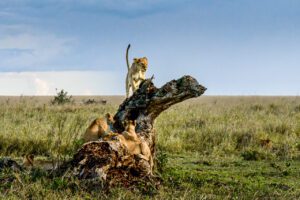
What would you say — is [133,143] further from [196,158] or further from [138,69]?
[138,69]

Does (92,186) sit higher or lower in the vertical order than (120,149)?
lower

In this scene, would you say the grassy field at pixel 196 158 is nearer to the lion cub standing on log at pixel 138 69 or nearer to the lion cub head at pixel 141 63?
the lion cub standing on log at pixel 138 69

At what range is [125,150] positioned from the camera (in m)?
6.66

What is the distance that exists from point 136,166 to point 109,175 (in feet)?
1.30

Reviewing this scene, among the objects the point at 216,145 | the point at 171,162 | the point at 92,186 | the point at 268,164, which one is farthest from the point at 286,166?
the point at 92,186

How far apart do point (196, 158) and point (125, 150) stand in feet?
13.3

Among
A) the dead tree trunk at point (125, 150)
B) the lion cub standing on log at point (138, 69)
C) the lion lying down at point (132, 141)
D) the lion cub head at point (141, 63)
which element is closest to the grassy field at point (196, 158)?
the dead tree trunk at point (125, 150)

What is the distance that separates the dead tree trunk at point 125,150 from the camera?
647 centimetres

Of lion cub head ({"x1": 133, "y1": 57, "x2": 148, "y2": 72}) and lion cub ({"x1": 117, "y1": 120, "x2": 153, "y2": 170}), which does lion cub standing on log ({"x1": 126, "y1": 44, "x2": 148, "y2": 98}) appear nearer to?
lion cub head ({"x1": 133, "y1": 57, "x2": 148, "y2": 72})

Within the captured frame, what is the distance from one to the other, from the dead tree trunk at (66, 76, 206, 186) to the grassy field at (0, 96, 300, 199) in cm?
26

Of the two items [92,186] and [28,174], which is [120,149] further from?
[28,174]

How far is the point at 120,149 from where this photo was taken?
6.61 m

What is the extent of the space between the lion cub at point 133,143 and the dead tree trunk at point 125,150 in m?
0.09

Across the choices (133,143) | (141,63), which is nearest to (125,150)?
(133,143)
